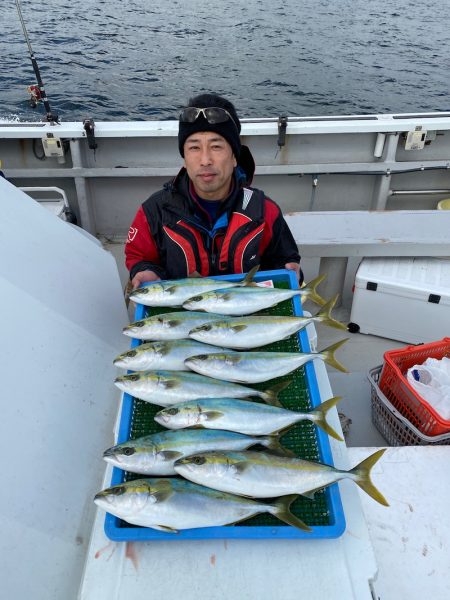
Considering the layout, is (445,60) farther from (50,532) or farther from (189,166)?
(50,532)

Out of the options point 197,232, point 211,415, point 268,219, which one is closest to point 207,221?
point 197,232

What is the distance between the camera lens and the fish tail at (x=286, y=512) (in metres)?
1.49

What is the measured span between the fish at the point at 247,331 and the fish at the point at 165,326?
66 millimetres

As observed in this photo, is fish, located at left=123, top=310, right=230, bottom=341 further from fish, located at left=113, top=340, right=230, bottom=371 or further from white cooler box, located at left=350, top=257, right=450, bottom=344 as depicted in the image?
white cooler box, located at left=350, top=257, right=450, bottom=344

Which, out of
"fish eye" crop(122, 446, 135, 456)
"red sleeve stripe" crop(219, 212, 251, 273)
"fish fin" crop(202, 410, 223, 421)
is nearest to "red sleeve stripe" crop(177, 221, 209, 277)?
"red sleeve stripe" crop(219, 212, 251, 273)

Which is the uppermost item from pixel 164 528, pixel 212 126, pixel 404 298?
pixel 212 126

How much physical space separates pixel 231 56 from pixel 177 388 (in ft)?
49.4

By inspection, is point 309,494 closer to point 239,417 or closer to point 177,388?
point 239,417

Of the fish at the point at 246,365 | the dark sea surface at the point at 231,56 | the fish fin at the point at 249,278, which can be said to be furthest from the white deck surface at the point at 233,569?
the dark sea surface at the point at 231,56

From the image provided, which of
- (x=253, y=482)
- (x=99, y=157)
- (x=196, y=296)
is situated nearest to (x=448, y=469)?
(x=253, y=482)

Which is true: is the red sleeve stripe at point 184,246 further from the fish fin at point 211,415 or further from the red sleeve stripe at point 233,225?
the fish fin at point 211,415

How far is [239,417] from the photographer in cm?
184

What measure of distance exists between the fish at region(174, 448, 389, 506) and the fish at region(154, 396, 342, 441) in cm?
17

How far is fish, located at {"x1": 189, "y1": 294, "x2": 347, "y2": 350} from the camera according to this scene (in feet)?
7.18
